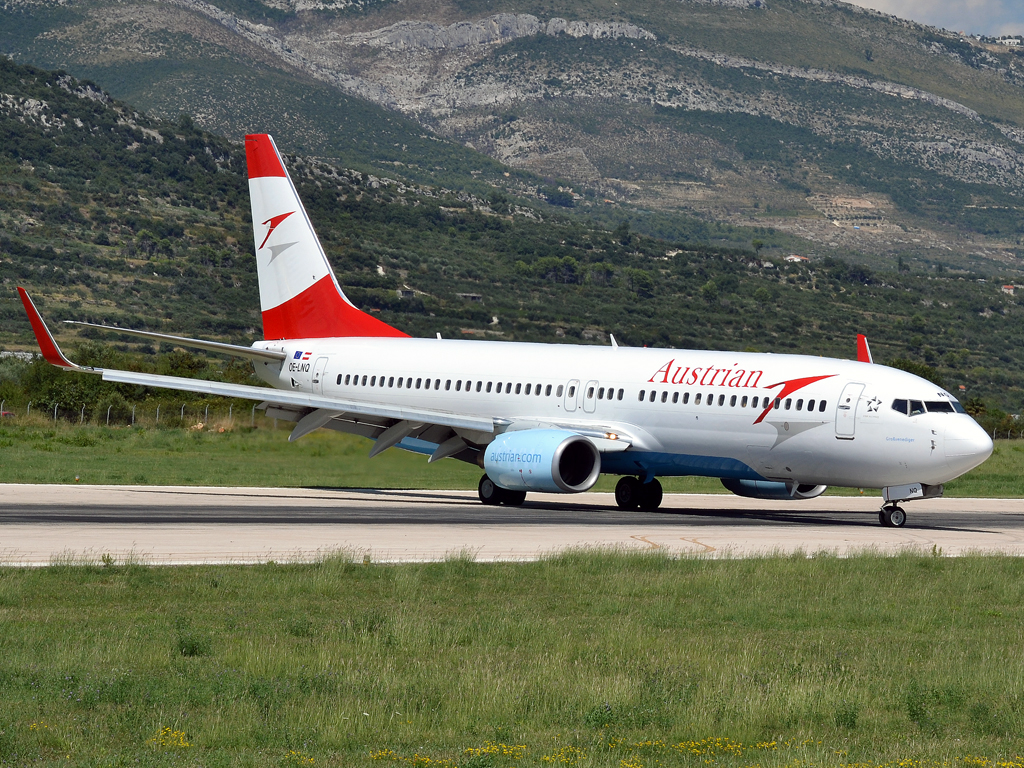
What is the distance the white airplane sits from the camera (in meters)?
32.1

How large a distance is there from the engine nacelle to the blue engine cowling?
4.38 meters

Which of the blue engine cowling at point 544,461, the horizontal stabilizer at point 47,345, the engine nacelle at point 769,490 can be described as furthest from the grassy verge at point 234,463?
the engine nacelle at point 769,490

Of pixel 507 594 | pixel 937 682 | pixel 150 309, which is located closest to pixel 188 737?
pixel 937 682

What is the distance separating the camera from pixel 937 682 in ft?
45.4

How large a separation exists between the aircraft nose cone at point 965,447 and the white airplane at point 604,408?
0.03 m

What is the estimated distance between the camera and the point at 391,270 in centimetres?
12912

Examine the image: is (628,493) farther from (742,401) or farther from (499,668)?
(499,668)

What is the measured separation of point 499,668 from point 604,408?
2250 centimetres

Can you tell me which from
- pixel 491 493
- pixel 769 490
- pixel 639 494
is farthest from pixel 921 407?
pixel 491 493

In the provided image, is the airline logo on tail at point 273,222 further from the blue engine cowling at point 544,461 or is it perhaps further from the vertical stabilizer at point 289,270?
the blue engine cowling at point 544,461

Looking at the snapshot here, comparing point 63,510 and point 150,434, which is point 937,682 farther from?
point 150,434

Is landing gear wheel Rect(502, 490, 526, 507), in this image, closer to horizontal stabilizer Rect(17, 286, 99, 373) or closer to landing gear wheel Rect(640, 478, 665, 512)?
landing gear wheel Rect(640, 478, 665, 512)

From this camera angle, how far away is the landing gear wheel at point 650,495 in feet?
123

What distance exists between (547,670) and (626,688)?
3.41 feet
